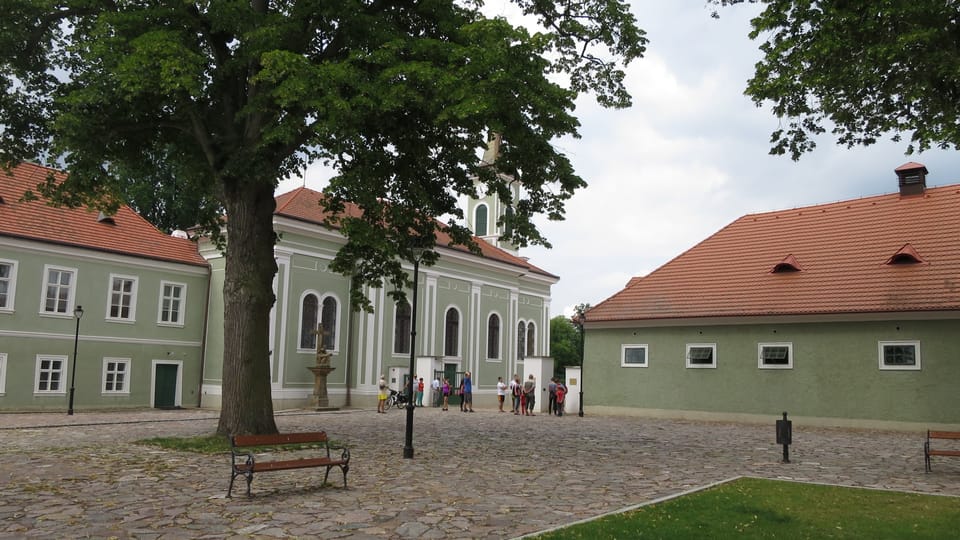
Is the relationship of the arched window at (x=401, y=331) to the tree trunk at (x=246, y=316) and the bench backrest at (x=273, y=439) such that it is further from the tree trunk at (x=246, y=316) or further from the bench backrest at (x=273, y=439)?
the bench backrest at (x=273, y=439)

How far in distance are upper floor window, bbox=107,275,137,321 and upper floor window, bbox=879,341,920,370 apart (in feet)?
89.2

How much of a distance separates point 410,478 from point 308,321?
2238 cm

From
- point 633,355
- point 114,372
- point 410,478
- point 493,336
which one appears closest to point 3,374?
point 114,372

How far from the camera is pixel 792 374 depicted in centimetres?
2538

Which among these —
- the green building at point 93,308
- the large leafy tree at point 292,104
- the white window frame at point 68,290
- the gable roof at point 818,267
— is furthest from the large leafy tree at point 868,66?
the white window frame at point 68,290

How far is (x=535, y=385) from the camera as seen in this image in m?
32.2

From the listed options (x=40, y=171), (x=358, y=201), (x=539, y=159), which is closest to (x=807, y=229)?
(x=539, y=159)

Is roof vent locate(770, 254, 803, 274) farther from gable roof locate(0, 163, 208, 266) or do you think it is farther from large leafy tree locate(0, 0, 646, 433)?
gable roof locate(0, 163, 208, 266)

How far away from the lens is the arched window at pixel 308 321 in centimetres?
3238

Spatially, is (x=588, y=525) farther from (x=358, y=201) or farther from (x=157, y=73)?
(x=157, y=73)

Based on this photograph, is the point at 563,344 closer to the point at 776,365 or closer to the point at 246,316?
the point at 776,365

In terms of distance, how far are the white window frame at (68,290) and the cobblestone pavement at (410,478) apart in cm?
703

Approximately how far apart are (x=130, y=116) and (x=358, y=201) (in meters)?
5.13

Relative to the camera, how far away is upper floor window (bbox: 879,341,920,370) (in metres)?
23.1
